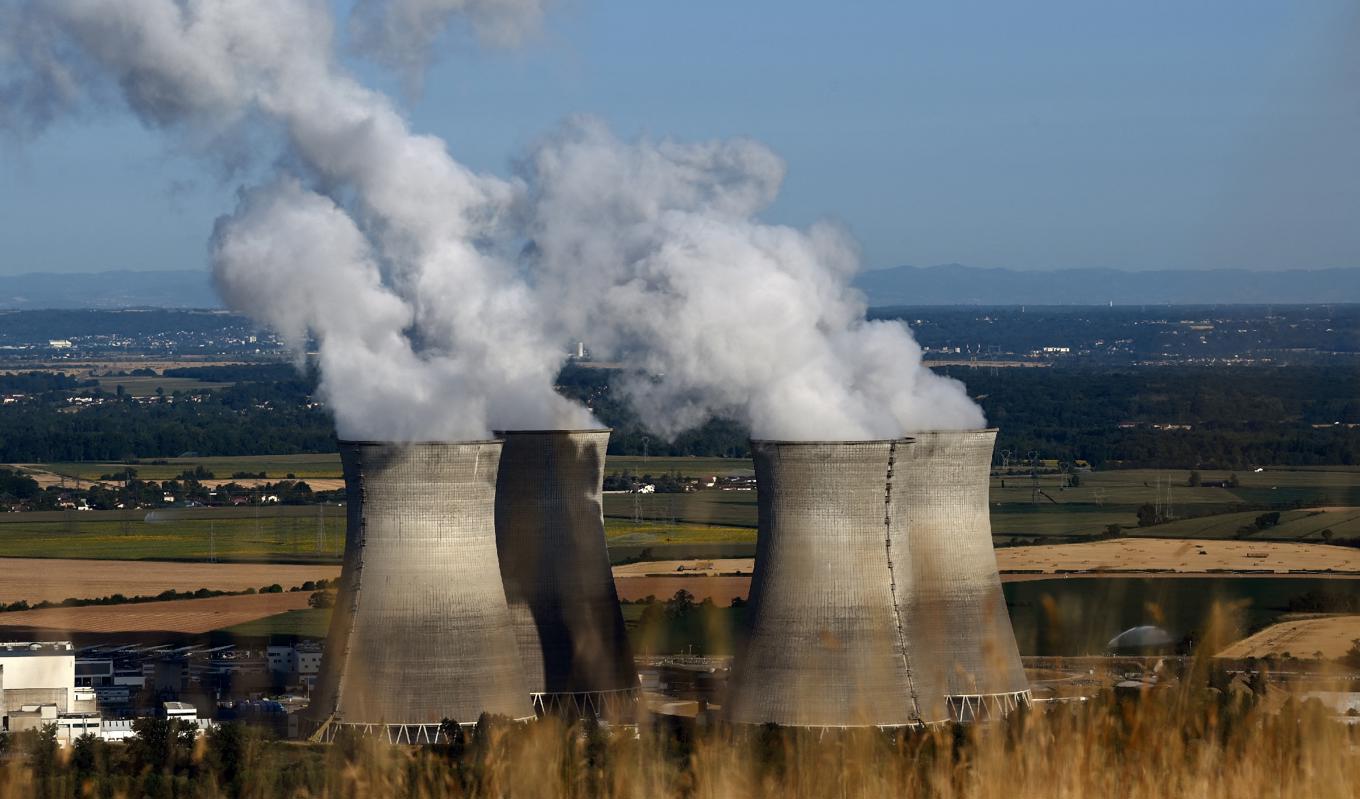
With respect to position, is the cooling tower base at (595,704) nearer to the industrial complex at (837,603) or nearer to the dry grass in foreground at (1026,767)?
the industrial complex at (837,603)

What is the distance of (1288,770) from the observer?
295 inches

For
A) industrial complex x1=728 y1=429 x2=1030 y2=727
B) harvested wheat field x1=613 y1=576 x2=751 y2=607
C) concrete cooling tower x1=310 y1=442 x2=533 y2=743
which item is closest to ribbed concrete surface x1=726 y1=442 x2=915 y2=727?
industrial complex x1=728 y1=429 x2=1030 y2=727

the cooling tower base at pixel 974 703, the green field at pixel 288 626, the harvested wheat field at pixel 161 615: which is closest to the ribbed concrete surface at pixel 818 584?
the cooling tower base at pixel 974 703

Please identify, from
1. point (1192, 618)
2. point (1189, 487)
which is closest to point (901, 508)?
point (1192, 618)

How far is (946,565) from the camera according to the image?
29453 mm

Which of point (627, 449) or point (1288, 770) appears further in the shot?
point (627, 449)

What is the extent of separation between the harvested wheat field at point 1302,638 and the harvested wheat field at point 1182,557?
25.7 ft

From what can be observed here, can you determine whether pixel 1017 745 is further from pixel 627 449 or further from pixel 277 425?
pixel 277 425

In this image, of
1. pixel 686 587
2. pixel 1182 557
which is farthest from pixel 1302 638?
pixel 686 587

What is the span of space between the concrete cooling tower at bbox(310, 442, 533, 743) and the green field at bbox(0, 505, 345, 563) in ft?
106

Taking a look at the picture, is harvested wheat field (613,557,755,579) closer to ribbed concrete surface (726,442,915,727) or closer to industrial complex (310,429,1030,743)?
industrial complex (310,429,1030,743)

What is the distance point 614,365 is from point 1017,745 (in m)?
25.0

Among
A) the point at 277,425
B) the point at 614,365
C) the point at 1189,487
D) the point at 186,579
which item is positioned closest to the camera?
the point at 614,365

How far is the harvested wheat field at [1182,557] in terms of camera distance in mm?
52375
